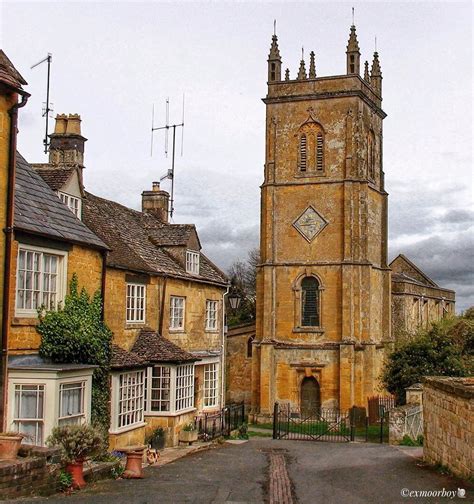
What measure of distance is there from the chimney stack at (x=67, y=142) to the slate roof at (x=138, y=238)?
69.7 inches

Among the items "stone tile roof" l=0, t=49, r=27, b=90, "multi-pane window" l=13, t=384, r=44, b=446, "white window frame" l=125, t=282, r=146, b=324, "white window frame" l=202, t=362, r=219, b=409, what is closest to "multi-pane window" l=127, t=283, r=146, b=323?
"white window frame" l=125, t=282, r=146, b=324

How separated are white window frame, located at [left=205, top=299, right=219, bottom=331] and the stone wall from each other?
14196 millimetres

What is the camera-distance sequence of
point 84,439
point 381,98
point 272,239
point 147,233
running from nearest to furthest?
point 84,439, point 147,233, point 272,239, point 381,98

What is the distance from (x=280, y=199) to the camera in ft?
148

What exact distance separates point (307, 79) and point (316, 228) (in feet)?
29.7

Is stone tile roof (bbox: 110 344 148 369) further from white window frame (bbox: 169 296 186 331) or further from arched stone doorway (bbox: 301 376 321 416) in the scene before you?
arched stone doorway (bbox: 301 376 321 416)

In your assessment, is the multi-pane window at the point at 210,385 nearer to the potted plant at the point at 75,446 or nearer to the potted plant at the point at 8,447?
the potted plant at the point at 75,446

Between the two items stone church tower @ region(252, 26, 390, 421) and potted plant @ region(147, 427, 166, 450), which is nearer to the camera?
potted plant @ region(147, 427, 166, 450)

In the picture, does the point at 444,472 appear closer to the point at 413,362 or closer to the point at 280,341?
the point at 413,362

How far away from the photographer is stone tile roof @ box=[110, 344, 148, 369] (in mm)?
20886

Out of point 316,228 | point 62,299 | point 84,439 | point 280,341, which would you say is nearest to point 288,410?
point 280,341

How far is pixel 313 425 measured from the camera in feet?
129

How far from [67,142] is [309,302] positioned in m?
22.4

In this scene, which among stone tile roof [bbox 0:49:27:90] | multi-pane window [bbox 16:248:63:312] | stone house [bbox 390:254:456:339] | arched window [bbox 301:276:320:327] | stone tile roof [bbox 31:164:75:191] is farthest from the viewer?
stone house [bbox 390:254:456:339]
